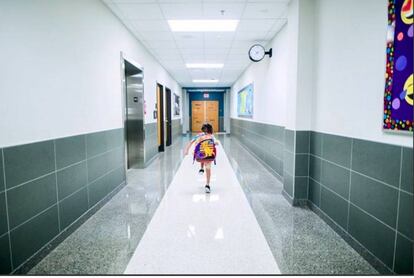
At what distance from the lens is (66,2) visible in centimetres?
312

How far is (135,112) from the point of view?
6.41m

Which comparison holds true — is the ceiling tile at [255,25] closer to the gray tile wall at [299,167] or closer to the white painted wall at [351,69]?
the white painted wall at [351,69]

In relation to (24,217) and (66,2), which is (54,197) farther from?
(66,2)

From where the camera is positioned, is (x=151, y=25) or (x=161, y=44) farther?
(x=161, y=44)

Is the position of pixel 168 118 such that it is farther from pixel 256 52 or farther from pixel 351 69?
pixel 351 69

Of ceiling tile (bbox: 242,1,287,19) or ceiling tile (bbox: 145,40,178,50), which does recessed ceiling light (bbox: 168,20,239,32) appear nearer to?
ceiling tile (bbox: 242,1,287,19)

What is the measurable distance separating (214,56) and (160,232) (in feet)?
20.4

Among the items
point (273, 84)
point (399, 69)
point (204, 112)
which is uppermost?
point (273, 84)

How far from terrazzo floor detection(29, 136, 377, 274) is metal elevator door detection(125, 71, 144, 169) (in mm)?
1813

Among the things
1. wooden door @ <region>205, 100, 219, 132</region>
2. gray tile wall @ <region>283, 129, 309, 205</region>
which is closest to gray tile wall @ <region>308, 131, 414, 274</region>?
gray tile wall @ <region>283, 129, 309, 205</region>

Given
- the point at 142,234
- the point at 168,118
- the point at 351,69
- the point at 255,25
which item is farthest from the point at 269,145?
the point at 168,118

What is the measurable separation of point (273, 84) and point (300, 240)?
4028 millimetres

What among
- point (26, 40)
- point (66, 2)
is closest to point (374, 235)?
point (26, 40)

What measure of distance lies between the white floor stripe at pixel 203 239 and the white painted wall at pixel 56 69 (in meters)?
1.57
